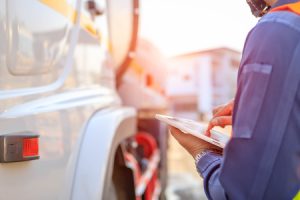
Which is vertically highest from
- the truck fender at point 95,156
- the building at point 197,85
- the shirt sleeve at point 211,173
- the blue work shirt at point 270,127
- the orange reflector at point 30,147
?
the blue work shirt at point 270,127

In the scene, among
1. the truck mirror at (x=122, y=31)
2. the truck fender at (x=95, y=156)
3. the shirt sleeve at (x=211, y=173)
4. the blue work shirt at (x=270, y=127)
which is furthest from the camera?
the truck mirror at (x=122, y=31)

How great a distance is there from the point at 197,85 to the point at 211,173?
10.1 meters

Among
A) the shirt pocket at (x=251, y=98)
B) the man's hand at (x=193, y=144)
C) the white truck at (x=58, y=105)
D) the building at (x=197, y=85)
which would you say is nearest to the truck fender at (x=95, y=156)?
the white truck at (x=58, y=105)

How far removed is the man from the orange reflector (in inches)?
24.8

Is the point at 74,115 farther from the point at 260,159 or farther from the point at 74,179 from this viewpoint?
the point at 260,159

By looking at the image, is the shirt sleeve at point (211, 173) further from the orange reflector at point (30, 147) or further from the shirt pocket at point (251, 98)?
the orange reflector at point (30, 147)

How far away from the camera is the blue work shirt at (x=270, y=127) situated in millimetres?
978

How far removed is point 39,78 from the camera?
1.52 meters

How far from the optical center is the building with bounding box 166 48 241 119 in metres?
10.2

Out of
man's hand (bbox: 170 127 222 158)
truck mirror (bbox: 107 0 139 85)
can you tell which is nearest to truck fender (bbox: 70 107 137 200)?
man's hand (bbox: 170 127 222 158)

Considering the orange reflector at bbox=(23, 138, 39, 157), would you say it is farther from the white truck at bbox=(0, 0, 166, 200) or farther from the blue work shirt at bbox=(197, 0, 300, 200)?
the blue work shirt at bbox=(197, 0, 300, 200)

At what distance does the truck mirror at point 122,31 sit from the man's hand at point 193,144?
1457 millimetres

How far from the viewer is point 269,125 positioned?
0.98 metres

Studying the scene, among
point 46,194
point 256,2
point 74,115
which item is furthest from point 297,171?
point 74,115
